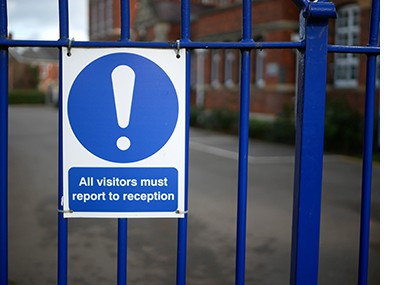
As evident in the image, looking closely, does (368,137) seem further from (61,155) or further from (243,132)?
(61,155)

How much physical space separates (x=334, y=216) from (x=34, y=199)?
163 inches

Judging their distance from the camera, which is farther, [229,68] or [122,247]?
[229,68]

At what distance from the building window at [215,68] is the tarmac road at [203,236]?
44.0 ft

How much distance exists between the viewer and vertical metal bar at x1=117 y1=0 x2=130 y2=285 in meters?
1.92

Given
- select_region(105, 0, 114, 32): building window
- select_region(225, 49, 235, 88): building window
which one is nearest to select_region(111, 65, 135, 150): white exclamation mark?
select_region(225, 49, 235, 88): building window

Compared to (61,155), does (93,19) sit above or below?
above

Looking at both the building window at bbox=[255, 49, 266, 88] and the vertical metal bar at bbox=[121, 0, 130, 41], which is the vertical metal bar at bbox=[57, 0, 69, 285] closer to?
the vertical metal bar at bbox=[121, 0, 130, 41]

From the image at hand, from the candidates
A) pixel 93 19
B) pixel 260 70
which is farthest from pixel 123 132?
pixel 93 19

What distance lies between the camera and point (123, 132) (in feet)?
6.39

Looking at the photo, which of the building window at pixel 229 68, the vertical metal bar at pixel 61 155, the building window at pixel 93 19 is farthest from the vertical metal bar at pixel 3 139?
the building window at pixel 93 19

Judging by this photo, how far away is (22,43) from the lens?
75.7 inches

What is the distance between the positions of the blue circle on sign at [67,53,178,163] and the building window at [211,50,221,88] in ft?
67.5

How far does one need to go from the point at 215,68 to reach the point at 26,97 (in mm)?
28389

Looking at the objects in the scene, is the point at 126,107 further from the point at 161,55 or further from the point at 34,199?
the point at 34,199
